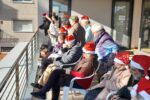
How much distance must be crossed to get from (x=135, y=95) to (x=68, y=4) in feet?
35.9

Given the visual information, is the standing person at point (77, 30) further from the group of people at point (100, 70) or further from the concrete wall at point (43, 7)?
the concrete wall at point (43, 7)

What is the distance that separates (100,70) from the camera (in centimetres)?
571

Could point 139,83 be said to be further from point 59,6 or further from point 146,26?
point 59,6

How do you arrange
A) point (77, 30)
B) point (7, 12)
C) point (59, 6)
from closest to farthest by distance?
1. point (77, 30)
2. point (59, 6)
3. point (7, 12)

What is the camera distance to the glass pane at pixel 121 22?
1424cm

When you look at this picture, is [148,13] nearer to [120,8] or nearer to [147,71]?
[120,8]

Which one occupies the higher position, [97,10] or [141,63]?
[97,10]

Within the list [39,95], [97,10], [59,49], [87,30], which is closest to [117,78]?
[39,95]

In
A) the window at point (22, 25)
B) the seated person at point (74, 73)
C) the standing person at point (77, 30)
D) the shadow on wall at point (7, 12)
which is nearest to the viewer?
the seated person at point (74, 73)

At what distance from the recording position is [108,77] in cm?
450

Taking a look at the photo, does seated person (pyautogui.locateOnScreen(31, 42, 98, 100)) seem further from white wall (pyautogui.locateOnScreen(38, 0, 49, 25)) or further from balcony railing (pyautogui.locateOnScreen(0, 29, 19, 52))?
balcony railing (pyautogui.locateOnScreen(0, 29, 19, 52))

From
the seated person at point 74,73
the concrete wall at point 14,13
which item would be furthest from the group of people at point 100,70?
the concrete wall at point 14,13

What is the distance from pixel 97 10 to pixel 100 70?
876cm

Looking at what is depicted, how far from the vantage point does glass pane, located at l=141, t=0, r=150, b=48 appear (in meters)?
13.9
